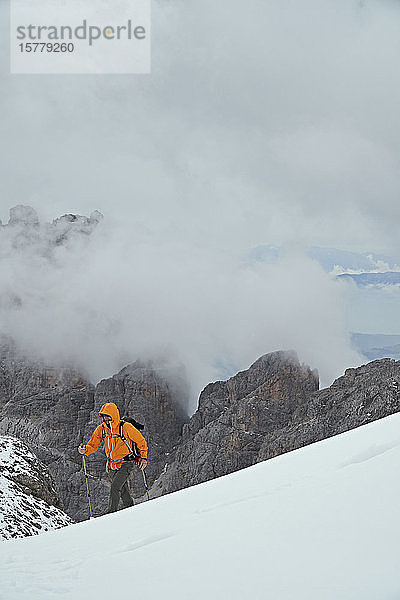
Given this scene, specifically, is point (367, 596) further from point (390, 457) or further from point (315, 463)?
point (315, 463)

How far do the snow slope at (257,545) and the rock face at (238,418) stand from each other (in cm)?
8283

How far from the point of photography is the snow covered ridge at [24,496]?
42.6 ft

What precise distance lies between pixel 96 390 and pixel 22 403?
16.5 m

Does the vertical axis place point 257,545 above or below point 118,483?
above

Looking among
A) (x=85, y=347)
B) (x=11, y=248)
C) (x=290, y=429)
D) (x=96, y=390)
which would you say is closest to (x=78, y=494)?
(x=290, y=429)

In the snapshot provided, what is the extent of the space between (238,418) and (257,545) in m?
103

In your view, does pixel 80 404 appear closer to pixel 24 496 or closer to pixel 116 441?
pixel 24 496

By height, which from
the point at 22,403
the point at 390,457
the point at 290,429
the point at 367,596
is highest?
the point at 367,596

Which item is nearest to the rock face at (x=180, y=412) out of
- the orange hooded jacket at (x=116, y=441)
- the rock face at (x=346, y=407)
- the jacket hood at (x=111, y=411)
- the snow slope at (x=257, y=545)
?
the rock face at (x=346, y=407)

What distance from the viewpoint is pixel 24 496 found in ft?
49.1

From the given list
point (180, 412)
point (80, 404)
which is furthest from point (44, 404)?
point (180, 412)

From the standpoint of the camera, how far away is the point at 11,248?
655ft

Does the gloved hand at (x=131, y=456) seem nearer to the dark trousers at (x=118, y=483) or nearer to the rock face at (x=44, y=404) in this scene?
the dark trousers at (x=118, y=483)

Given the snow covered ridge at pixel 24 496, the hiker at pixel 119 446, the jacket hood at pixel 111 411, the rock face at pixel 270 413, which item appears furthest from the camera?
the rock face at pixel 270 413
